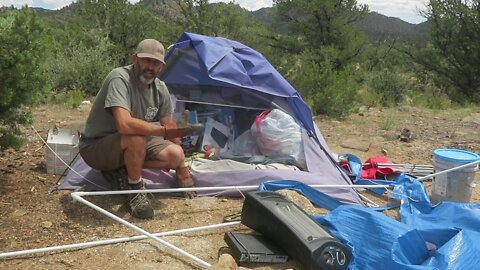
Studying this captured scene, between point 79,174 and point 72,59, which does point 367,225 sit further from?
point 72,59

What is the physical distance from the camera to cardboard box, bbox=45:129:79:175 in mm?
3602

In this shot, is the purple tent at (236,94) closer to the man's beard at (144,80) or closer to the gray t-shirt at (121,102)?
the gray t-shirt at (121,102)

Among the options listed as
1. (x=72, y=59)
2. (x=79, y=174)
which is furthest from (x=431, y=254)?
(x=72, y=59)

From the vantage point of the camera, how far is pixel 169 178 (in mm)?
3438

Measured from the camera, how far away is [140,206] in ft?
9.61

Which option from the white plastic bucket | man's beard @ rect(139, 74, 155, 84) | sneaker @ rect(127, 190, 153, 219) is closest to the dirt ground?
sneaker @ rect(127, 190, 153, 219)

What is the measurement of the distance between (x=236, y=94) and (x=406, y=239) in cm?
218

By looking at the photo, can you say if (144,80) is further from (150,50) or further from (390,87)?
(390,87)

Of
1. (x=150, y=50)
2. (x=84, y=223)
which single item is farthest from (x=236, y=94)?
(x=84, y=223)

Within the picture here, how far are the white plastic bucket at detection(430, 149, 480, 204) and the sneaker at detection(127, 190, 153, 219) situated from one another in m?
2.11

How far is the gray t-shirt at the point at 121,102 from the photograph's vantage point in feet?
9.59

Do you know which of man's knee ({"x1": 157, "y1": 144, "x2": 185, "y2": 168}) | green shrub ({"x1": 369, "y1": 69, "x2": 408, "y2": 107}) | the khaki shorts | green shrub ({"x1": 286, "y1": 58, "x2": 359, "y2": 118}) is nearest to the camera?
the khaki shorts

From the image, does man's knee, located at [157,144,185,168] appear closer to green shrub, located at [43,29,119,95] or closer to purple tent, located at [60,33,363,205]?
purple tent, located at [60,33,363,205]

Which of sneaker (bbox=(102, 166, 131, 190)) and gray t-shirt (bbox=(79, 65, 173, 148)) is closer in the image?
gray t-shirt (bbox=(79, 65, 173, 148))
